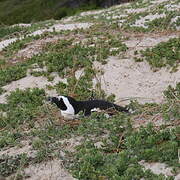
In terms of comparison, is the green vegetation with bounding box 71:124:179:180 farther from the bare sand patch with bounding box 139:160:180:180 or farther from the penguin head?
the penguin head

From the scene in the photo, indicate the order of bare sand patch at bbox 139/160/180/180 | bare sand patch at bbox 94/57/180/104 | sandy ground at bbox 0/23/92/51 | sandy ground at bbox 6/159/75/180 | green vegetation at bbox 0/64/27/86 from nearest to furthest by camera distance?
bare sand patch at bbox 139/160/180/180
sandy ground at bbox 6/159/75/180
bare sand patch at bbox 94/57/180/104
green vegetation at bbox 0/64/27/86
sandy ground at bbox 0/23/92/51

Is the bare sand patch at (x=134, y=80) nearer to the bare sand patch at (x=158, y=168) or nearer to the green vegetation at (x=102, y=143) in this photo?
the green vegetation at (x=102, y=143)

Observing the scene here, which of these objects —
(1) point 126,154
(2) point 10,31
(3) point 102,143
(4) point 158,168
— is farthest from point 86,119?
(2) point 10,31

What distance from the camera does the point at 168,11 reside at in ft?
44.9

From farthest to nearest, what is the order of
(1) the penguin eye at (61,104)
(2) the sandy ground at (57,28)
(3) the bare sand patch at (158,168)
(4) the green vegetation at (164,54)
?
(2) the sandy ground at (57,28), (4) the green vegetation at (164,54), (1) the penguin eye at (61,104), (3) the bare sand patch at (158,168)

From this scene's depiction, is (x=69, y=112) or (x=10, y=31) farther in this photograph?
(x=10, y=31)

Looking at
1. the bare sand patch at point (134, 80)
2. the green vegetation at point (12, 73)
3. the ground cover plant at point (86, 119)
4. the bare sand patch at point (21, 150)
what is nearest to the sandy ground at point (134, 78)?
the bare sand patch at point (134, 80)

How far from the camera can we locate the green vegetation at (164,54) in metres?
10.3

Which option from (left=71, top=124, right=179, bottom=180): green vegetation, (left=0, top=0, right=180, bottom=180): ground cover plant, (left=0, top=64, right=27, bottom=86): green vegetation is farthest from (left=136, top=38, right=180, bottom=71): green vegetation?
(left=71, top=124, right=179, bottom=180): green vegetation

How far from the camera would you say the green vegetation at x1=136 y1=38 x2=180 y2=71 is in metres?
10.3

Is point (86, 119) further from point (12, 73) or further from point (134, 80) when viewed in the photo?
point (12, 73)

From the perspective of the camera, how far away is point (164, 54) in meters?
10.6

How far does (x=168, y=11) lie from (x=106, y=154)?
8.61 metres

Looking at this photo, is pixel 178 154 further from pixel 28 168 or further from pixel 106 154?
pixel 28 168
